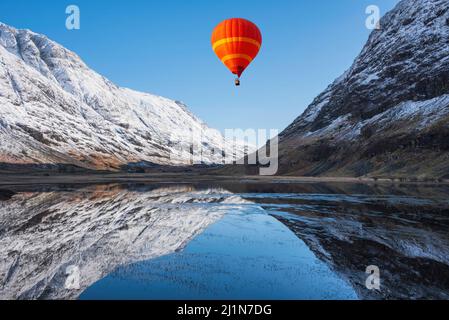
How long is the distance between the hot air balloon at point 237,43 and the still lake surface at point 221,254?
32.1 m

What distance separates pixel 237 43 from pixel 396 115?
10677 centimetres

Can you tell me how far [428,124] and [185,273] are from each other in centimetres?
12724

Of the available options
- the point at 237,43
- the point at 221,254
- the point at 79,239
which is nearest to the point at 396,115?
the point at 237,43

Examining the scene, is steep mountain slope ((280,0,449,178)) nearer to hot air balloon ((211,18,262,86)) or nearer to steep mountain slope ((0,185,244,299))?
hot air balloon ((211,18,262,86))

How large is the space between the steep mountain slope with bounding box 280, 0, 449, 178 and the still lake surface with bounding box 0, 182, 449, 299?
77714 mm

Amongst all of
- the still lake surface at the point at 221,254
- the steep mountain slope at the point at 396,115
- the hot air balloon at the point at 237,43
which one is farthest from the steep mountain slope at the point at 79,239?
the steep mountain slope at the point at 396,115

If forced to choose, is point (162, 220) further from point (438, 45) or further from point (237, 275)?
point (438, 45)

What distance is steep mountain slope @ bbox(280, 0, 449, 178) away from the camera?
114 meters

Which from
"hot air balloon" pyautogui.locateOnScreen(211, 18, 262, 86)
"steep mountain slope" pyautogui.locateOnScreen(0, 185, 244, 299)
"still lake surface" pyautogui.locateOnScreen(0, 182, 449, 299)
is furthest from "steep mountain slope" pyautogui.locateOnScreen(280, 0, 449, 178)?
"steep mountain slope" pyautogui.locateOnScreen(0, 185, 244, 299)

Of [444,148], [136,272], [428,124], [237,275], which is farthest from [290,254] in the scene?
[428,124]

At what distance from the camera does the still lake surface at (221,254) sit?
1497 cm

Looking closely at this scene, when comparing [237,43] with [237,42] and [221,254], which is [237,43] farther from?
[221,254]

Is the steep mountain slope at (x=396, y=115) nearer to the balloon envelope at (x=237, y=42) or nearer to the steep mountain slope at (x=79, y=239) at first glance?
the balloon envelope at (x=237, y=42)

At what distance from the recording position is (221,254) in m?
21.5
